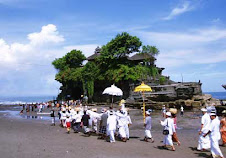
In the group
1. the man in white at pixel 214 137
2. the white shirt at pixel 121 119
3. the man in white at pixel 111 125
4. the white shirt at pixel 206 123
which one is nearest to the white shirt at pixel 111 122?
the man in white at pixel 111 125

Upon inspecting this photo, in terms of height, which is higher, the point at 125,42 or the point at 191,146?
the point at 125,42

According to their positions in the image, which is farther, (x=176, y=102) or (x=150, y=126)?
(x=176, y=102)

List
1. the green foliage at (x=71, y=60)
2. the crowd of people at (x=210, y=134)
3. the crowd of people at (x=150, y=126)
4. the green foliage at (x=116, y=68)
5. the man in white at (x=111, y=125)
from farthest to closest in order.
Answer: the green foliage at (x=71, y=60) → the green foliage at (x=116, y=68) → the man in white at (x=111, y=125) → the crowd of people at (x=150, y=126) → the crowd of people at (x=210, y=134)

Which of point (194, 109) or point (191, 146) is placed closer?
point (191, 146)

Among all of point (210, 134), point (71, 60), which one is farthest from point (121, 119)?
point (71, 60)

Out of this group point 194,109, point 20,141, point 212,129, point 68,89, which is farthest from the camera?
point 68,89

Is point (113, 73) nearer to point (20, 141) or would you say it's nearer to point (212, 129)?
point (20, 141)

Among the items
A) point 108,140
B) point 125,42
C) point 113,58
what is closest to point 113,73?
point 113,58

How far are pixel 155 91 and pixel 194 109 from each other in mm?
9227

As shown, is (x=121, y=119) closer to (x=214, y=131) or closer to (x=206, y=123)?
(x=206, y=123)

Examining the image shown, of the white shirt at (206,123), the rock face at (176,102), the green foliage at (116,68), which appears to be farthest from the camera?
the green foliage at (116,68)

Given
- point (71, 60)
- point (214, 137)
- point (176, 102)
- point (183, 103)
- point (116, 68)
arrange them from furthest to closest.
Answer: point (71, 60), point (116, 68), point (176, 102), point (183, 103), point (214, 137)

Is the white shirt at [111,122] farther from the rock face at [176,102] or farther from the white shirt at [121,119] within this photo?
the rock face at [176,102]

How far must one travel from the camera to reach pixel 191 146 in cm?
1070
